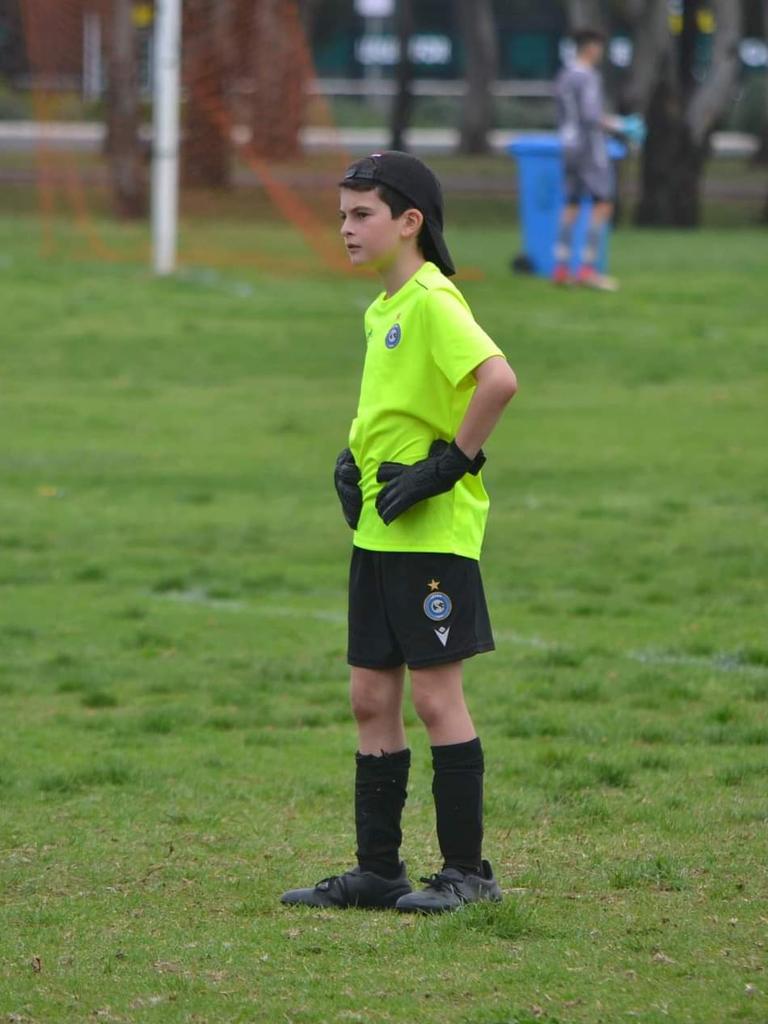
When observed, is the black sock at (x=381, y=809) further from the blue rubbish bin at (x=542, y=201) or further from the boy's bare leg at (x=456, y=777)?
the blue rubbish bin at (x=542, y=201)

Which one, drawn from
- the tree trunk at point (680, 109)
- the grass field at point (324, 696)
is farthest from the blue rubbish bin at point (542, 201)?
the tree trunk at point (680, 109)

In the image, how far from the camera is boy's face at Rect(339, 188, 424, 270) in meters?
5.12

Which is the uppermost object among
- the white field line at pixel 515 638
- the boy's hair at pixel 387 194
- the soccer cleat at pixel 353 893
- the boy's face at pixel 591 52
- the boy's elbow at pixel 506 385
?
the boy's face at pixel 591 52

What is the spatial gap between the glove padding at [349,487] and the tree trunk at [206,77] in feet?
75.6

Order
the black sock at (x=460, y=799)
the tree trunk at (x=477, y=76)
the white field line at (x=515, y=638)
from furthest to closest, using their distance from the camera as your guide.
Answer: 1. the tree trunk at (x=477, y=76)
2. the white field line at (x=515, y=638)
3. the black sock at (x=460, y=799)

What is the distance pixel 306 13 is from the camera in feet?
147

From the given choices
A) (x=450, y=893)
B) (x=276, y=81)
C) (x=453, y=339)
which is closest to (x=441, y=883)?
(x=450, y=893)

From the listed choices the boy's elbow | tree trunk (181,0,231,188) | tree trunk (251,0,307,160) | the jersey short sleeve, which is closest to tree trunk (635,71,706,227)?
tree trunk (251,0,307,160)

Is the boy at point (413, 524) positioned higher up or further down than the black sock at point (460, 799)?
higher up

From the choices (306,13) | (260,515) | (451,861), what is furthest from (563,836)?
(306,13)

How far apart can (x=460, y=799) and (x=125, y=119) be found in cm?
2599

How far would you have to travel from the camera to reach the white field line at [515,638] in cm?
822

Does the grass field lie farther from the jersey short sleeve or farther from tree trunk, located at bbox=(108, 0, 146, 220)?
tree trunk, located at bbox=(108, 0, 146, 220)

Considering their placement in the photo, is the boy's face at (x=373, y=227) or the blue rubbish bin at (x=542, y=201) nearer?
the boy's face at (x=373, y=227)
